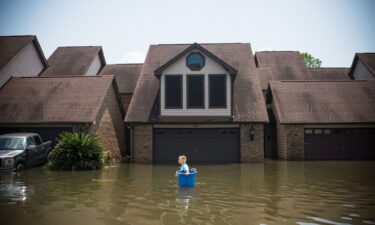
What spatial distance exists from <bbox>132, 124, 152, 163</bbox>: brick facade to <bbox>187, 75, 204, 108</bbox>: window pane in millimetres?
3089

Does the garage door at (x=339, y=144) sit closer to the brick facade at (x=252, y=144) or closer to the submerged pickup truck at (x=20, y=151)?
the brick facade at (x=252, y=144)

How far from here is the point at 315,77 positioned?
36.4 m

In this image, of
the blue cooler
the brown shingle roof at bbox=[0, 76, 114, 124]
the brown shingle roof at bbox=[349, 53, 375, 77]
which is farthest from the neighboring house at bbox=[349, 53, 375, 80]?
the blue cooler

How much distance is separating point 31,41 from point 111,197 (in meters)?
22.6

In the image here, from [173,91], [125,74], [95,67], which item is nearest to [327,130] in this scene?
[173,91]

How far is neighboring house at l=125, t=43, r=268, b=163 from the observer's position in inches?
868

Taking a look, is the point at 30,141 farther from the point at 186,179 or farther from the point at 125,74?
the point at 125,74

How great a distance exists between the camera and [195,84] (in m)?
23.0

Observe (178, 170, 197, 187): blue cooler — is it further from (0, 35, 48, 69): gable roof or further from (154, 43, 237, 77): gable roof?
(0, 35, 48, 69): gable roof

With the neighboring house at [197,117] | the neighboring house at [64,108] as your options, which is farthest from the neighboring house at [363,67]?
the neighboring house at [64,108]

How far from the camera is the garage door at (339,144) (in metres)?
22.9

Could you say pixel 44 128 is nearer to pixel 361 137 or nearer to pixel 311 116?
pixel 311 116

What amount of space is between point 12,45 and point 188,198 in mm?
23672

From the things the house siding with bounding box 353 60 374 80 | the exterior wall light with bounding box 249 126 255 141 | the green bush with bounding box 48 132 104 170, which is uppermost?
the house siding with bounding box 353 60 374 80
